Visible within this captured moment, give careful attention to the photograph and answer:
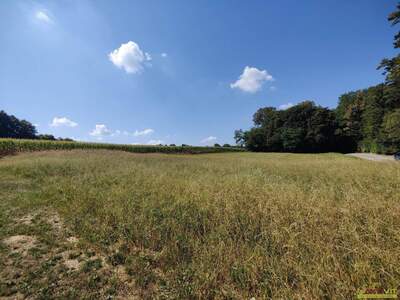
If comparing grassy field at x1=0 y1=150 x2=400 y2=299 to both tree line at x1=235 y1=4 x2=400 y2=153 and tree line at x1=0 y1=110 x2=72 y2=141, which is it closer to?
tree line at x1=235 y1=4 x2=400 y2=153

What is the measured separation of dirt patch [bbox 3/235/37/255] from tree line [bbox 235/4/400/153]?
1797 inches

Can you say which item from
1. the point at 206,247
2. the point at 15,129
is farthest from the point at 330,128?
the point at 15,129

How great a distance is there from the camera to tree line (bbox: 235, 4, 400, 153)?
115ft

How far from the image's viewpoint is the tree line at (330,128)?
35.2 metres

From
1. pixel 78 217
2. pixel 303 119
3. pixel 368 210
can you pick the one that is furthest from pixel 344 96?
pixel 78 217

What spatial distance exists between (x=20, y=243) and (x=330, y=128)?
57.0m

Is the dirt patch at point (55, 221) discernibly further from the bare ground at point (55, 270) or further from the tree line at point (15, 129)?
the tree line at point (15, 129)

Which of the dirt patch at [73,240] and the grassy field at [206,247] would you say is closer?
the grassy field at [206,247]

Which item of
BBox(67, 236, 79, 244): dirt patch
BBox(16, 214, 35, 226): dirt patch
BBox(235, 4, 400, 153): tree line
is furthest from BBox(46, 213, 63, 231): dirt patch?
BBox(235, 4, 400, 153): tree line

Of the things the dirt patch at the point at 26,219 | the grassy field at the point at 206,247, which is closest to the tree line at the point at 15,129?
the dirt patch at the point at 26,219

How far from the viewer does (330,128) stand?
44.8 meters

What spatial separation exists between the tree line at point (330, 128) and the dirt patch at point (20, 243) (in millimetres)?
45632

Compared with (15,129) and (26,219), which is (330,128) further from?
(15,129)

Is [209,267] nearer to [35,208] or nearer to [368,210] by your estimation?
[368,210]
